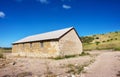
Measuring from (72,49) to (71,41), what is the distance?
1593 mm

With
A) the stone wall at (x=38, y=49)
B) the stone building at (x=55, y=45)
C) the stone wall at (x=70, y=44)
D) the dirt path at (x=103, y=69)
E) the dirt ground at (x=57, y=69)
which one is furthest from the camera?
the stone wall at (x=70, y=44)

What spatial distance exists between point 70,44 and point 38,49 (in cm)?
645

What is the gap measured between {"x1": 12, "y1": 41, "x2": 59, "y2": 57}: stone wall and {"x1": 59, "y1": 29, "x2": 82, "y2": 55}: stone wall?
1274 millimetres

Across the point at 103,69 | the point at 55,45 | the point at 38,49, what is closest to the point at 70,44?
the point at 55,45

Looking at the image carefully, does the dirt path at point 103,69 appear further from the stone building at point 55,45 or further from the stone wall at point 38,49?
the stone wall at point 38,49

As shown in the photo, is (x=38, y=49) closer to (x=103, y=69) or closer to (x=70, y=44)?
(x=70, y=44)

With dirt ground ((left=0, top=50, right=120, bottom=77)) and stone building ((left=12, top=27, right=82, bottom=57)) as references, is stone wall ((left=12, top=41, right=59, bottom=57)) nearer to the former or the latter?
stone building ((left=12, top=27, right=82, bottom=57))

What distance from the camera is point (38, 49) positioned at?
28.3 meters

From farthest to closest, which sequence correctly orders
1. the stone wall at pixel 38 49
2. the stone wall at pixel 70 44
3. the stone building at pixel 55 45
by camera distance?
the stone wall at pixel 70 44, the stone wall at pixel 38 49, the stone building at pixel 55 45

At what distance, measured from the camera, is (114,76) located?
9336 millimetres

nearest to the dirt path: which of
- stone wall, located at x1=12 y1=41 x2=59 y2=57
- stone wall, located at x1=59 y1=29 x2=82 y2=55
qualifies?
stone wall, located at x1=59 y1=29 x2=82 y2=55

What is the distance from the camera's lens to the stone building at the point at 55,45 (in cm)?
2489

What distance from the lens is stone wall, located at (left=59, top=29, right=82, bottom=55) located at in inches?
1001

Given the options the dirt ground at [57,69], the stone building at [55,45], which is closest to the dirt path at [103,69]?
the dirt ground at [57,69]
